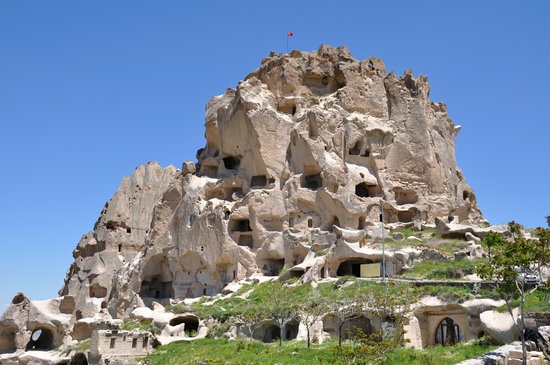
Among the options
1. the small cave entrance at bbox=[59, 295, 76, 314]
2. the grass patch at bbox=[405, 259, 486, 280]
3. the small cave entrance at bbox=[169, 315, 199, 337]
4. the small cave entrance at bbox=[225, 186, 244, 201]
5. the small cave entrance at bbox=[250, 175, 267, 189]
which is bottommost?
the small cave entrance at bbox=[169, 315, 199, 337]

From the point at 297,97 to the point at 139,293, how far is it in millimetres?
26691

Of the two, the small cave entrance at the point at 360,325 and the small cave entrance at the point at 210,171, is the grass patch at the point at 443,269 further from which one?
the small cave entrance at the point at 210,171

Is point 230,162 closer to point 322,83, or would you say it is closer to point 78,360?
point 322,83

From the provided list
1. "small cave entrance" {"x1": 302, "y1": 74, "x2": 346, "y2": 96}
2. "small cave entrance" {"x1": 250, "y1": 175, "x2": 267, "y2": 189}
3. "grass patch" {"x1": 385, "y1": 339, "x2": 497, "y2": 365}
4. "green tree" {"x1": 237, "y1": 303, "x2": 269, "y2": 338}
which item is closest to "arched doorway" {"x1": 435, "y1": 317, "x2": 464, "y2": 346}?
"grass patch" {"x1": 385, "y1": 339, "x2": 497, "y2": 365}

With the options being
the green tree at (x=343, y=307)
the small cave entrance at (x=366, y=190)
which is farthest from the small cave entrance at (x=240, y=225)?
the green tree at (x=343, y=307)

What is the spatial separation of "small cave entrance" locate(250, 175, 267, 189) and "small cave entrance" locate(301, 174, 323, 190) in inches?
169

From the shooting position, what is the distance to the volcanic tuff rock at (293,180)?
189ft

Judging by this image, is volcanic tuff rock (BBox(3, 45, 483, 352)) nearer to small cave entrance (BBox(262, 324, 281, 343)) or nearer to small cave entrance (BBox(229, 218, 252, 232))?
small cave entrance (BBox(229, 218, 252, 232))

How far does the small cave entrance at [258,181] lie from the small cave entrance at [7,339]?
Result: 26869 millimetres

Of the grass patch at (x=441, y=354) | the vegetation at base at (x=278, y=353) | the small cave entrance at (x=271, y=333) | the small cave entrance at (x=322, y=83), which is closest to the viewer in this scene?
the grass patch at (x=441, y=354)

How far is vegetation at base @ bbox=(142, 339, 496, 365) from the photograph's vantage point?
2833 cm

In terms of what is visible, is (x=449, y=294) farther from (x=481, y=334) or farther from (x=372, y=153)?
(x=372, y=153)

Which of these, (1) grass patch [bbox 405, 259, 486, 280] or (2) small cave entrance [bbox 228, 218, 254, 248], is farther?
(2) small cave entrance [bbox 228, 218, 254, 248]

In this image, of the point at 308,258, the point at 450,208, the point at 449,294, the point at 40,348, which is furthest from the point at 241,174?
the point at 449,294
